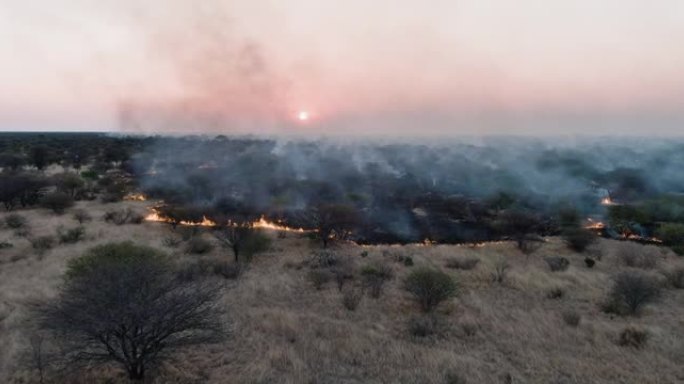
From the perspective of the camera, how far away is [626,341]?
45.6 feet

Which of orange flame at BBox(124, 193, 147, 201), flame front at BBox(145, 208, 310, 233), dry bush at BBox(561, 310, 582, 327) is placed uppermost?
orange flame at BBox(124, 193, 147, 201)

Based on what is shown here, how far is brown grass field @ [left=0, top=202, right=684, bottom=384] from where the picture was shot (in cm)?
1172

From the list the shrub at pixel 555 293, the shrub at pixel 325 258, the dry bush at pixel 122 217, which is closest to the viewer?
the shrub at pixel 555 293

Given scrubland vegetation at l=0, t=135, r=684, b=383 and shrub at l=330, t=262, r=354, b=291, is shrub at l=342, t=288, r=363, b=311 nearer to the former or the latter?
scrubland vegetation at l=0, t=135, r=684, b=383

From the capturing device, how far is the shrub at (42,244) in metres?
23.1

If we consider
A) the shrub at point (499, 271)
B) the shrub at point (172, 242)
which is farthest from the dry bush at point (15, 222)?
the shrub at point (499, 271)

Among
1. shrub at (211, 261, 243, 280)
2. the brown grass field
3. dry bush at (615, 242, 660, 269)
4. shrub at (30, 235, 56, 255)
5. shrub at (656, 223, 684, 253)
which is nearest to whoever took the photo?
the brown grass field

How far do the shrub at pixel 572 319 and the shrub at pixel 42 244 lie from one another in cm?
2478

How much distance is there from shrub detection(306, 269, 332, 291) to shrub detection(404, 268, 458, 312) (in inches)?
149

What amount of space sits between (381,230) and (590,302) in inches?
652

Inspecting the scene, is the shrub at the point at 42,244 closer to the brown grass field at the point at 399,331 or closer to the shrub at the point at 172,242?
the brown grass field at the point at 399,331

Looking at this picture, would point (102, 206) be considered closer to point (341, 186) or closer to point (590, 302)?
point (341, 186)

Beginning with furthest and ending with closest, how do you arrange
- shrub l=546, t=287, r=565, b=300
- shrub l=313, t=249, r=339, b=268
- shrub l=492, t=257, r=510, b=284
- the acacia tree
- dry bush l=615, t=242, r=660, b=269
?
1. dry bush l=615, t=242, r=660, b=269
2. shrub l=313, t=249, r=339, b=268
3. shrub l=492, t=257, r=510, b=284
4. shrub l=546, t=287, r=565, b=300
5. the acacia tree

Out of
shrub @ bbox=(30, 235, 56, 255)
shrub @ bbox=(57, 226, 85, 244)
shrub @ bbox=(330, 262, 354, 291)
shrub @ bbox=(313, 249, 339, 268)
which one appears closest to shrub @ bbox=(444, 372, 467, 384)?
shrub @ bbox=(330, 262, 354, 291)
